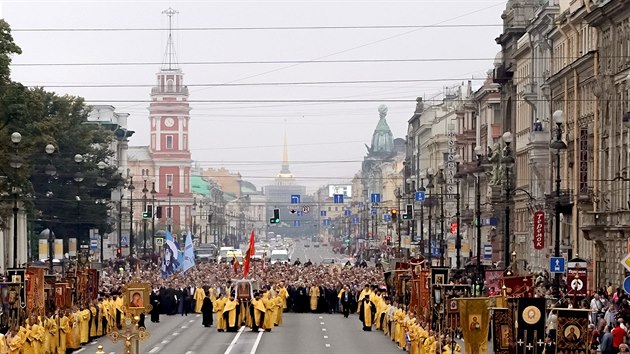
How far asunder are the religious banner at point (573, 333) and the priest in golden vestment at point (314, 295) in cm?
4027

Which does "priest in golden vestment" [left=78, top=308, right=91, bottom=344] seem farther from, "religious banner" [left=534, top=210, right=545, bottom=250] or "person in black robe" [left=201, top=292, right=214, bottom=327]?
"religious banner" [left=534, top=210, right=545, bottom=250]

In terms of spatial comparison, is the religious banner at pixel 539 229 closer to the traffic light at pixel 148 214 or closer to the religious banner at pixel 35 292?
the religious banner at pixel 35 292

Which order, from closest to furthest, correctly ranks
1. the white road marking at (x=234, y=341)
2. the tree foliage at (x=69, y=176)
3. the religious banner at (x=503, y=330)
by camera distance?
the religious banner at (x=503, y=330), the white road marking at (x=234, y=341), the tree foliage at (x=69, y=176)

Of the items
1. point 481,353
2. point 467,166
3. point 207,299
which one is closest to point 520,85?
point 467,166

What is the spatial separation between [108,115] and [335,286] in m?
111

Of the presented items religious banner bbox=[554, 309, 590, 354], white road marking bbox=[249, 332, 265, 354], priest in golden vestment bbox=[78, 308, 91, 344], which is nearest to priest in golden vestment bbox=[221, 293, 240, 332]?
white road marking bbox=[249, 332, 265, 354]

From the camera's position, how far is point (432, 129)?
16025 cm

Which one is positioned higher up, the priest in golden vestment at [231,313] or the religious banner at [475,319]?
the religious banner at [475,319]

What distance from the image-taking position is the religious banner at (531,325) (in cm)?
3209

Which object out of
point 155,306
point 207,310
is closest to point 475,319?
point 207,310

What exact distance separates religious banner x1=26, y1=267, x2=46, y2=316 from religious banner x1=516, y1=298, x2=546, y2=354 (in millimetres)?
13127

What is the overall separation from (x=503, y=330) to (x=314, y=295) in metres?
36.6

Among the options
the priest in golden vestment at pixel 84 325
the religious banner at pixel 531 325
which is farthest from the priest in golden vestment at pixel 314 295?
the religious banner at pixel 531 325

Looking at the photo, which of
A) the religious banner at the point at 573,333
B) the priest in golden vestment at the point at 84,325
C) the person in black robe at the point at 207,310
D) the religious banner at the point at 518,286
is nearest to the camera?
the religious banner at the point at 573,333
